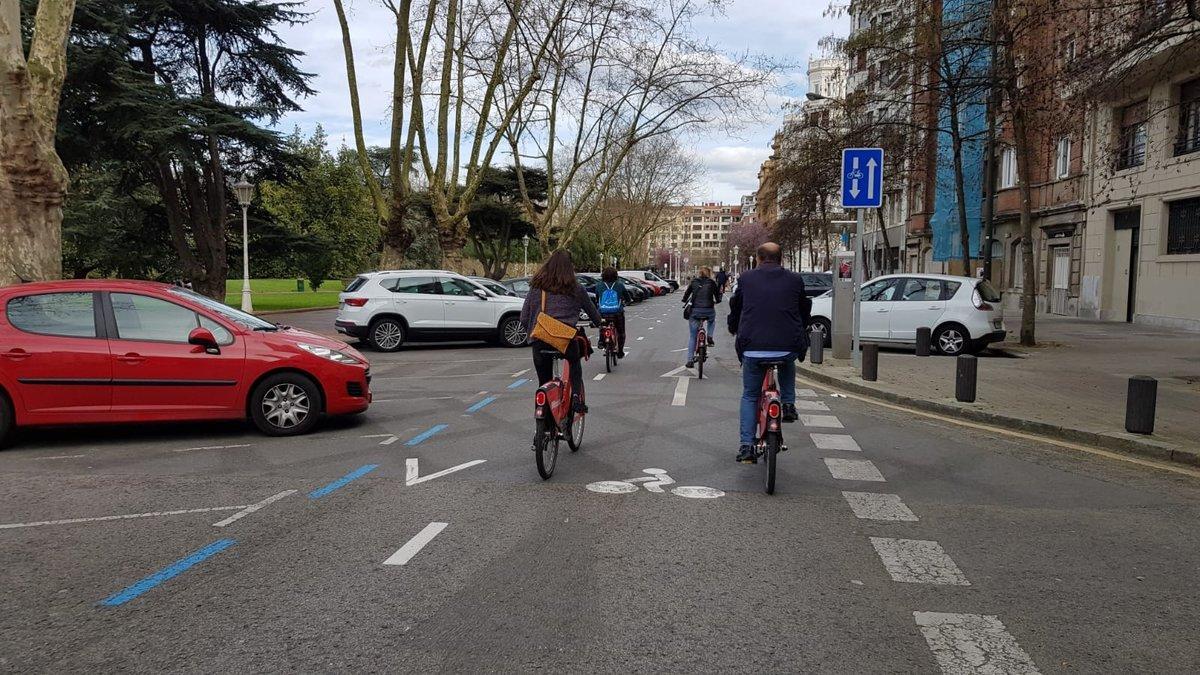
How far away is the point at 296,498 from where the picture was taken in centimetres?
589

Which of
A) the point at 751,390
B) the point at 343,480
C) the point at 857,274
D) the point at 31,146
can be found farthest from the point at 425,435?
the point at 857,274

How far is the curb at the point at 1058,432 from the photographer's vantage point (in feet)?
25.0

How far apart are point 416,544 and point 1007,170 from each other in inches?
1352

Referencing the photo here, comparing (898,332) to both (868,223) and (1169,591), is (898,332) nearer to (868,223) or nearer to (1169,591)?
(1169,591)

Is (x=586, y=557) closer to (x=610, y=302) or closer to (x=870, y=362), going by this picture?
(x=870, y=362)

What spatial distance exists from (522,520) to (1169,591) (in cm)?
348

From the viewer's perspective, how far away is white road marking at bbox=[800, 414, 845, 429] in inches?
359

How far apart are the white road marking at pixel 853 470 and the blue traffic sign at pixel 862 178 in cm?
701

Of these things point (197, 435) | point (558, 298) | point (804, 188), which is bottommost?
point (197, 435)

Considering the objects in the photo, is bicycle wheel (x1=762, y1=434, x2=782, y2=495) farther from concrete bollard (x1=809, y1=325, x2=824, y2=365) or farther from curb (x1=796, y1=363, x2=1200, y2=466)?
concrete bollard (x1=809, y1=325, x2=824, y2=365)

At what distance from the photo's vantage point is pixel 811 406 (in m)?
10.5

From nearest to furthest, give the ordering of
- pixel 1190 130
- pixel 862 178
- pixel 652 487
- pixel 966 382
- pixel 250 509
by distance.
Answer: pixel 250 509 → pixel 652 487 → pixel 966 382 → pixel 862 178 → pixel 1190 130

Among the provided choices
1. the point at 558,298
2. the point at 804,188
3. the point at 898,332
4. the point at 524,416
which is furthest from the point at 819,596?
the point at 804,188

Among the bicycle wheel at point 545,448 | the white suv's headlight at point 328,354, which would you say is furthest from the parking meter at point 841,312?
the bicycle wheel at point 545,448
